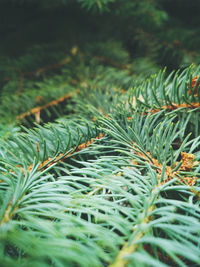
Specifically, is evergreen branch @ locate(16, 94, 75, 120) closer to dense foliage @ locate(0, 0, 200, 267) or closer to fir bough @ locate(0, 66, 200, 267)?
dense foliage @ locate(0, 0, 200, 267)

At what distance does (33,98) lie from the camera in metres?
0.59

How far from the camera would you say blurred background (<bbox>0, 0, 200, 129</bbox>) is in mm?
635

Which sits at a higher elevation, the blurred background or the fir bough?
the blurred background

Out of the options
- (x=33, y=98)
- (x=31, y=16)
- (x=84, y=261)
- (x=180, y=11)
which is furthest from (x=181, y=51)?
(x=84, y=261)

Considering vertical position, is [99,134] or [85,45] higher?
[85,45]

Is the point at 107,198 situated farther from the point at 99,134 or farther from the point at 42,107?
the point at 42,107

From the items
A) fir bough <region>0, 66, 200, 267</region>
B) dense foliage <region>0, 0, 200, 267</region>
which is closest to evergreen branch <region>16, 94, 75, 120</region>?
dense foliage <region>0, 0, 200, 267</region>

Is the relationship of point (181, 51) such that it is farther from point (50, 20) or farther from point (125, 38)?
point (50, 20)

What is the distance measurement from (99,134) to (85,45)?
578 mm

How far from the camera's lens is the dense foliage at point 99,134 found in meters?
0.19

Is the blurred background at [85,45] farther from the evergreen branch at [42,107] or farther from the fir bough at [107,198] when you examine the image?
the fir bough at [107,198]

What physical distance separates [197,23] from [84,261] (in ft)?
3.41

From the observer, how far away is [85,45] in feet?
2.60

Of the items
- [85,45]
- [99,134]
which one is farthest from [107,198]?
[85,45]
